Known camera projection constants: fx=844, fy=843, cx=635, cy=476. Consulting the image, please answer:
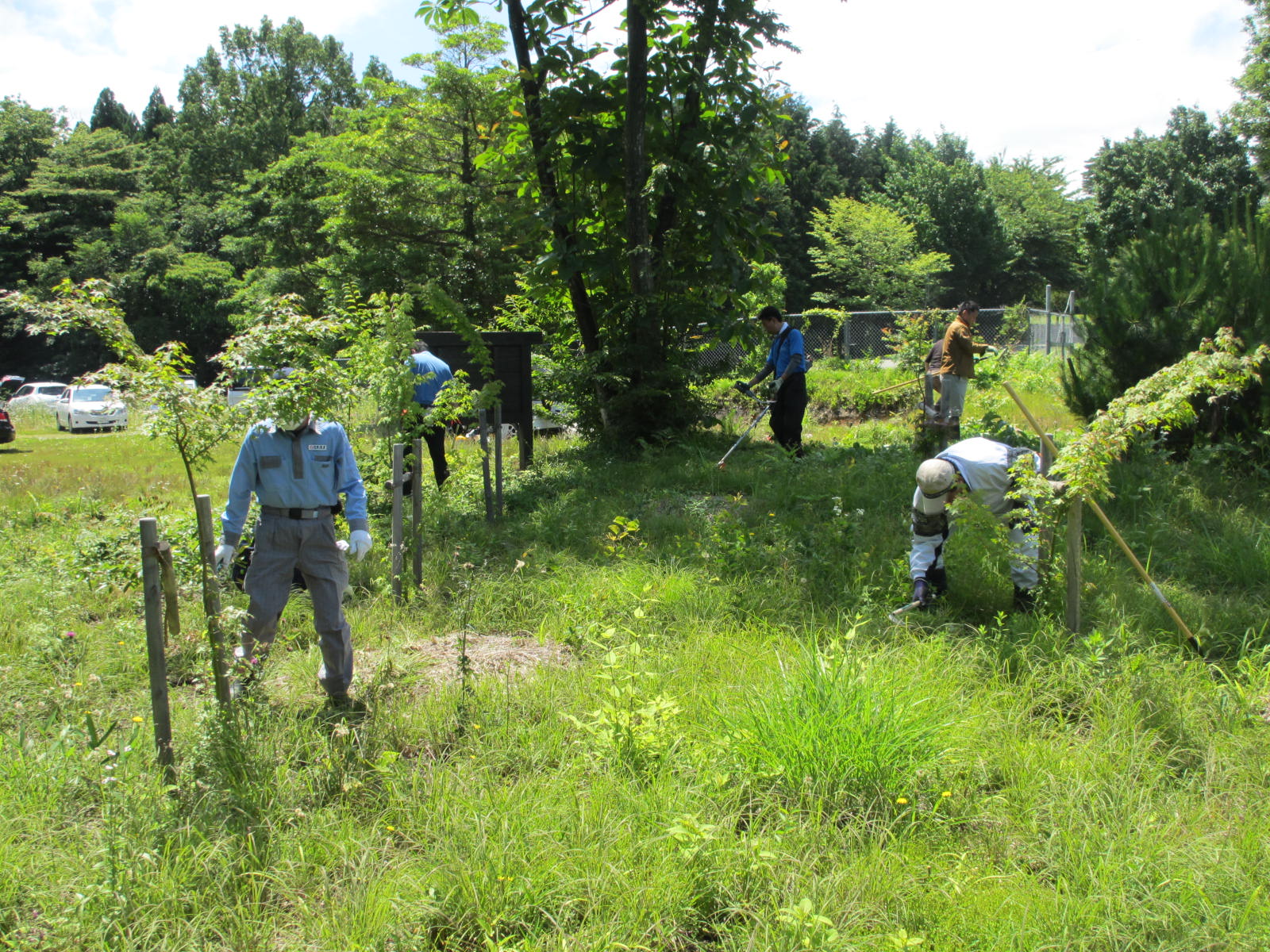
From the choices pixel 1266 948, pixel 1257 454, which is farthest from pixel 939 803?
pixel 1257 454

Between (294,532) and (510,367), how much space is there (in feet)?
21.4

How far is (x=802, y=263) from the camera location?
43.7 metres

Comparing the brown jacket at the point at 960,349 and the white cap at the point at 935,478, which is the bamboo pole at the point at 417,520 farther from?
the brown jacket at the point at 960,349

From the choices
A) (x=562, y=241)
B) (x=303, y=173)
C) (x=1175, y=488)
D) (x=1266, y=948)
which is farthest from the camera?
(x=303, y=173)

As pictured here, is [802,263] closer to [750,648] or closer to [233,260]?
[233,260]

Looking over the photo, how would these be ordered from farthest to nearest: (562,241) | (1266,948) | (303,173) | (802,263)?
1. (802,263)
2. (303,173)
3. (562,241)
4. (1266,948)

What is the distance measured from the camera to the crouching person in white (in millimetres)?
4586

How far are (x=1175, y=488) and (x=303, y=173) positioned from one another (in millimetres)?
29723

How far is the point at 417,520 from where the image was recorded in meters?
5.86

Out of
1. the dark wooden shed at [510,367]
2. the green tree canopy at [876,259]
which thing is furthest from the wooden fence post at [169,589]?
the green tree canopy at [876,259]

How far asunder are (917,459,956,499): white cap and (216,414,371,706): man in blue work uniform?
9.82ft

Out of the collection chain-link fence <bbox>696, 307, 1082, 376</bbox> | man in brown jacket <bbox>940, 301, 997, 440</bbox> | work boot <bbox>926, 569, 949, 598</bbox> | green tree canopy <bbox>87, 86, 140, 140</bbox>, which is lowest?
work boot <bbox>926, 569, 949, 598</bbox>

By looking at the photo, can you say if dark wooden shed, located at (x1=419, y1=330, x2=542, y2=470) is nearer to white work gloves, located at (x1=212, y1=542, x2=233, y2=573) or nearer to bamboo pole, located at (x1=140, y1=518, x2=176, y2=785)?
white work gloves, located at (x1=212, y1=542, x2=233, y2=573)

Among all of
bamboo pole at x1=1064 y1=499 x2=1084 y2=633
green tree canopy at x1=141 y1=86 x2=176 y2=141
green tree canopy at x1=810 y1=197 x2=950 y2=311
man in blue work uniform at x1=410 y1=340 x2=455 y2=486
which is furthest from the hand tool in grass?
green tree canopy at x1=141 y1=86 x2=176 y2=141
